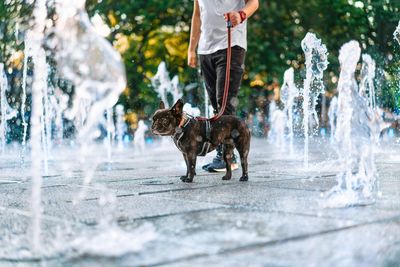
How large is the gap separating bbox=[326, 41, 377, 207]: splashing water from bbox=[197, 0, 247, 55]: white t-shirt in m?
0.97

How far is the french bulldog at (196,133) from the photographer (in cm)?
510

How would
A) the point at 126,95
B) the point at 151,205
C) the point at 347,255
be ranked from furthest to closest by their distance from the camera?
the point at 126,95, the point at 151,205, the point at 347,255

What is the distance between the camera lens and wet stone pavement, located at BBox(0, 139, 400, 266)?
2.52 metres

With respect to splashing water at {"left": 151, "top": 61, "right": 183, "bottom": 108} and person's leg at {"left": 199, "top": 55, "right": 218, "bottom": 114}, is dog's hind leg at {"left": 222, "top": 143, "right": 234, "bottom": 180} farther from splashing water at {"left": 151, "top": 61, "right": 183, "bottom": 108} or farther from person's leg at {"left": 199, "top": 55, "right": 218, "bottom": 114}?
splashing water at {"left": 151, "top": 61, "right": 183, "bottom": 108}

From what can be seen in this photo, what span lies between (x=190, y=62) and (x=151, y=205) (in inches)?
110

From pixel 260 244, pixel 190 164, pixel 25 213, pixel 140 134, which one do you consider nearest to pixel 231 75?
pixel 190 164

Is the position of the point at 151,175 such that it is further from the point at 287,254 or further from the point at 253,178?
the point at 287,254

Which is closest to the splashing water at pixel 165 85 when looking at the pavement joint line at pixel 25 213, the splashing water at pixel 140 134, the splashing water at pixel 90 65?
the splashing water at pixel 140 134

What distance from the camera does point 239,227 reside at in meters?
3.08

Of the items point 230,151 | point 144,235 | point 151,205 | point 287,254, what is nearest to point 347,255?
point 287,254

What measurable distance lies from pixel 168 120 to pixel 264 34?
16966 millimetres

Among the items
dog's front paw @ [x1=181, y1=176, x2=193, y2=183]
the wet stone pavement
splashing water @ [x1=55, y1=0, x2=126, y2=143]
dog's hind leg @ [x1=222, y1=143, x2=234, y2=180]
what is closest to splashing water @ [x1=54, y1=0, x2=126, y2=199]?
splashing water @ [x1=55, y1=0, x2=126, y2=143]

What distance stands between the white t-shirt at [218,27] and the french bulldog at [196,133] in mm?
999

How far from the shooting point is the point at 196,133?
5.24 metres
